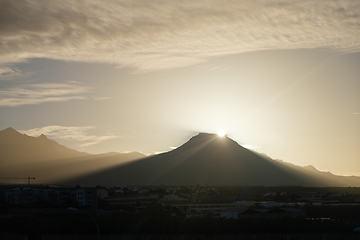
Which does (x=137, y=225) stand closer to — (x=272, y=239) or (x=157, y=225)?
(x=157, y=225)

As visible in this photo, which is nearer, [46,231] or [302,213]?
[46,231]

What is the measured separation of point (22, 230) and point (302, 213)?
3597cm

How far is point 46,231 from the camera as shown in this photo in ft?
123

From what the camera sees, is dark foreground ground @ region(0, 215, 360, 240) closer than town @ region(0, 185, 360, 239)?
Yes

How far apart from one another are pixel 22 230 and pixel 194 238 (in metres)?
15.1

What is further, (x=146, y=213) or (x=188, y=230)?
(x=146, y=213)

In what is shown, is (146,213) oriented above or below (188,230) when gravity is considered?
below

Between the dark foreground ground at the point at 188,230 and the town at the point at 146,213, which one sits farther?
the town at the point at 146,213

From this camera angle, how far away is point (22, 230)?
37938 mm

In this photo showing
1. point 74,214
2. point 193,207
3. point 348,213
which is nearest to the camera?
point 74,214

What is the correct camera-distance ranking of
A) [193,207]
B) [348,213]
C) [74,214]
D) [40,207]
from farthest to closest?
[193,207]
[348,213]
[40,207]
[74,214]

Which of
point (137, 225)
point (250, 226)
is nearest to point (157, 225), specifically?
point (137, 225)

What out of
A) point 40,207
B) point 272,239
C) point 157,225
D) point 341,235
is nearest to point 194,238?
point 157,225

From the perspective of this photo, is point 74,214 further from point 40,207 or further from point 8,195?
point 8,195
